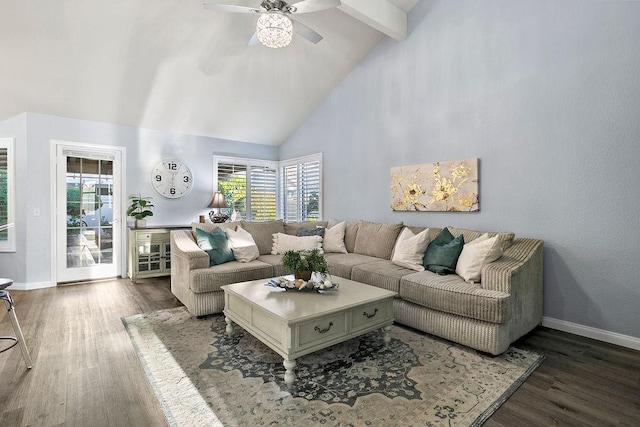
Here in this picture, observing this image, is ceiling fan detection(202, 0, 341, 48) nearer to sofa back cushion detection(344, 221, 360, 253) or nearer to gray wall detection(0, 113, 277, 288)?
sofa back cushion detection(344, 221, 360, 253)

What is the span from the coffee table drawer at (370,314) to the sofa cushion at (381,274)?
0.47m

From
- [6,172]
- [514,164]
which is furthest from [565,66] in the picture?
[6,172]

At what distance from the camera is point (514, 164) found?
10.9 ft

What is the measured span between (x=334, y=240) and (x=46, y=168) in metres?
4.11

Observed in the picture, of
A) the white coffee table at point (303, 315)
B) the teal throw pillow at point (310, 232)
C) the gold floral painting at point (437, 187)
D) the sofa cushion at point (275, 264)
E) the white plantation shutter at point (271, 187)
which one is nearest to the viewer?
the white coffee table at point (303, 315)

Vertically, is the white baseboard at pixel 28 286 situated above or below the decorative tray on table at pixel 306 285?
below

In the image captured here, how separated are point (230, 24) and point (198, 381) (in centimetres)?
374

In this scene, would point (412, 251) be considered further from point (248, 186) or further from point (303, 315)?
point (248, 186)

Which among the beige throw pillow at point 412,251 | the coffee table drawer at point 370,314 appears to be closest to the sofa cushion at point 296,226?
the beige throw pillow at point 412,251

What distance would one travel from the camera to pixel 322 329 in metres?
2.26

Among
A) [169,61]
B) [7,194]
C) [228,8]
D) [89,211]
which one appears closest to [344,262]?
[228,8]

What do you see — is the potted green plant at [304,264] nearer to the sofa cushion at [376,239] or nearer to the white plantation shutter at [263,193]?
the sofa cushion at [376,239]

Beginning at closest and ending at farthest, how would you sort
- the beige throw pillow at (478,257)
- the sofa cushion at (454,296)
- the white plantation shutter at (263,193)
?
the sofa cushion at (454,296) → the beige throw pillow at (478,257) → the white plantation shutter at (263,193)

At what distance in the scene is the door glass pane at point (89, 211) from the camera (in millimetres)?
4797
